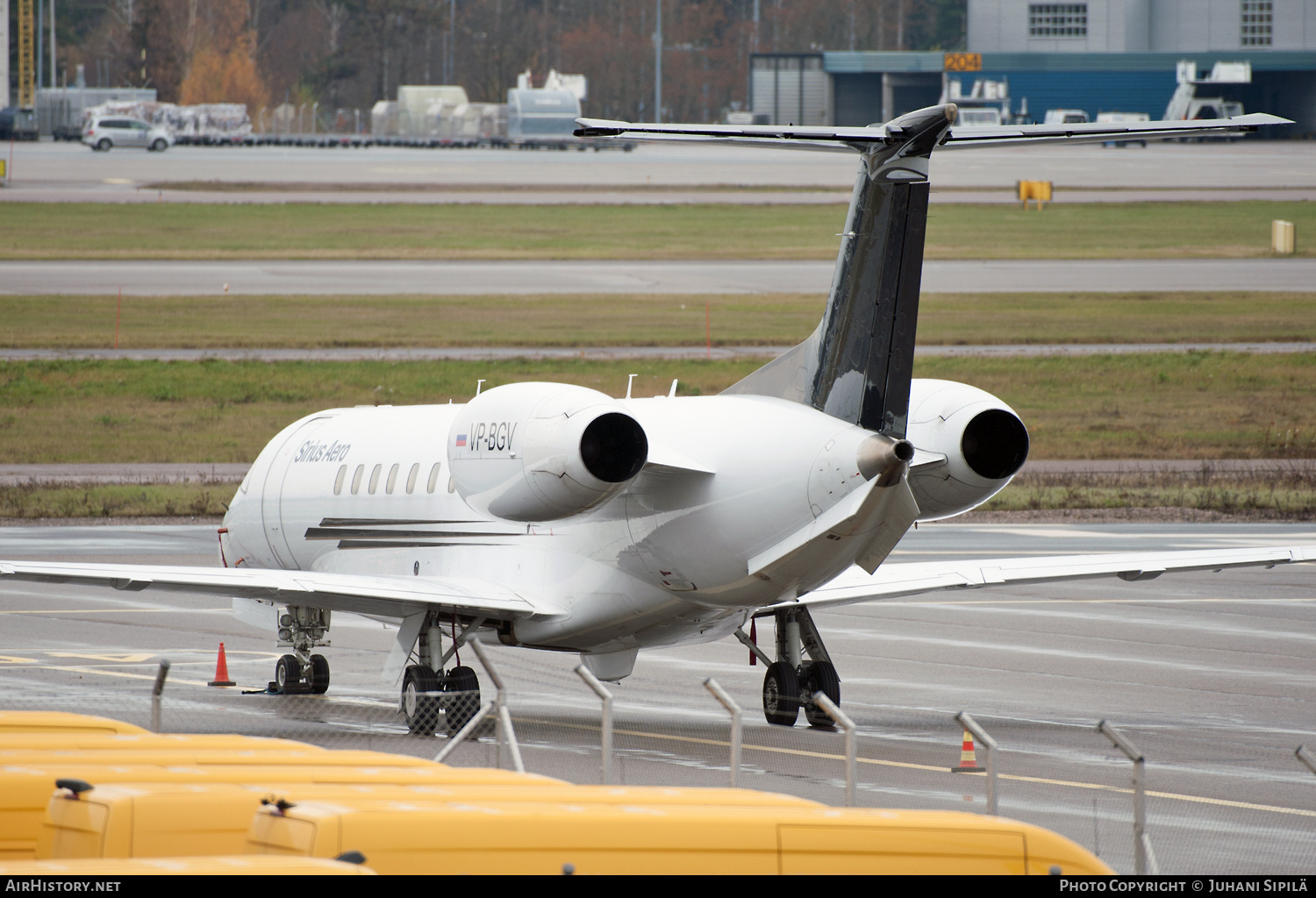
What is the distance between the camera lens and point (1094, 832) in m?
11.9

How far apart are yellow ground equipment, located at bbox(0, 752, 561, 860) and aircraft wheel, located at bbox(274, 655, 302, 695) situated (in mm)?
10715

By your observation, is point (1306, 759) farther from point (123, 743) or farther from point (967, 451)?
point (123, 743)

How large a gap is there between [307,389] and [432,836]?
134 feet

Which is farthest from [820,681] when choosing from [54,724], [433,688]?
[54,724]

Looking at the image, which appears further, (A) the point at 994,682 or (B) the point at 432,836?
(A) the point at 994,682

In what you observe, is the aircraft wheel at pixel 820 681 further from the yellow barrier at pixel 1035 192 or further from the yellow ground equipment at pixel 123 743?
the yellow barrier at pixel 1035 192

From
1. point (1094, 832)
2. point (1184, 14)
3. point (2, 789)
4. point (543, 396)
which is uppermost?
point (1184, 14)

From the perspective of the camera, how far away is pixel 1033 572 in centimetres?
1975

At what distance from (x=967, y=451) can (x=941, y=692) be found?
5.06 meters

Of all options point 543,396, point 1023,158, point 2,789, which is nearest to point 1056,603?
point 543,396

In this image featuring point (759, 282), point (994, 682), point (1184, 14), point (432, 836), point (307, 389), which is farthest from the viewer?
point (1184, 14)

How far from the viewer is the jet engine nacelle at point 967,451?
16.7 meters

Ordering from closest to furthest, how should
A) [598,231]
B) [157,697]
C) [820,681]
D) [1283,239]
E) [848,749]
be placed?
1. [848,749]
2. [157,697]
3. [820,681]
4. [1283,239]
5. [598,231]

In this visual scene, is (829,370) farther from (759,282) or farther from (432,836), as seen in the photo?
(759,282)
